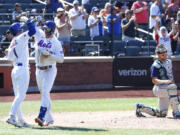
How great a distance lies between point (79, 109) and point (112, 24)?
193 inches

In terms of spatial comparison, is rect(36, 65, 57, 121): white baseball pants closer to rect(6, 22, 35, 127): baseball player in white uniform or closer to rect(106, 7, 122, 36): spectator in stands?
rect(6, 22, 35, 127): baseball player in white uniform

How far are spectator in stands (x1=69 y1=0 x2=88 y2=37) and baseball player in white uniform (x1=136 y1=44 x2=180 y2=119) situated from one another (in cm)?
725

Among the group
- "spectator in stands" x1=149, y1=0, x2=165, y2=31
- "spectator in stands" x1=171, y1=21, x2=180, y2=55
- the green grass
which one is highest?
"spectator in stands" x1=149, y1=0, x2=165, y2=31

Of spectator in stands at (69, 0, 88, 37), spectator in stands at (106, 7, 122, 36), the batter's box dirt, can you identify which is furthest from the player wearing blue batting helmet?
spectator in stands at (69, 0, 88, 37)

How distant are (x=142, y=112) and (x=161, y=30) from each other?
6.08 meters

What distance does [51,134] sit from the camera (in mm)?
8711

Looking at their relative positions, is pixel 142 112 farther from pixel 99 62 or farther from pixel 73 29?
pixel 73 29

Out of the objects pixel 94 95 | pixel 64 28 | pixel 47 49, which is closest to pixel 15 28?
pixel 47 49

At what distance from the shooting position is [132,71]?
17.6 m

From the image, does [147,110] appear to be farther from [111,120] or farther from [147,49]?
[147,49]

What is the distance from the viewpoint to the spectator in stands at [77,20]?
1779 centimetres

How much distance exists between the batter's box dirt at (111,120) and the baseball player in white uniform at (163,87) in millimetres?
166

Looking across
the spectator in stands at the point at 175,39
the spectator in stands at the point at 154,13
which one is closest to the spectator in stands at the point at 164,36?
the spectator in stands at the point at 175,39

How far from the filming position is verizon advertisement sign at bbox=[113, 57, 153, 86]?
17.4 meters
